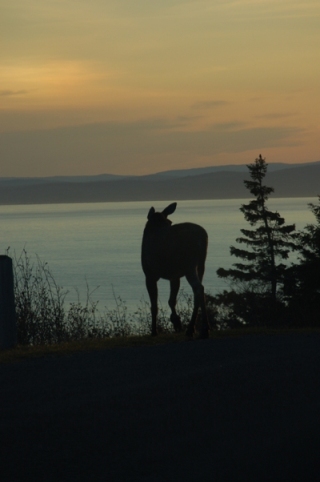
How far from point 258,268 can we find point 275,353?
52442 millimetres

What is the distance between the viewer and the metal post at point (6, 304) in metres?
11.9

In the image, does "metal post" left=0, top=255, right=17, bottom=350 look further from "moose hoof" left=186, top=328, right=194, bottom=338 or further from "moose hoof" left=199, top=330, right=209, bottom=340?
"moose hoof" left=199, top=330, right=209, bottom=340

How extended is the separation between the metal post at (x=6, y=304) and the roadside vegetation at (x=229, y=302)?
784mm

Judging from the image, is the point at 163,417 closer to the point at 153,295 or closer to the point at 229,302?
the point at 153,295

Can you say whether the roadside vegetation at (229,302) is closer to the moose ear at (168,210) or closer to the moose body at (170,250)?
the moose body at (170,250)

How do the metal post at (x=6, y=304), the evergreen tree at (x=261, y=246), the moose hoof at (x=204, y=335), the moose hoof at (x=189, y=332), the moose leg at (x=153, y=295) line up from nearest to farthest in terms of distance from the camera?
the metal post at (x=6, y=304) → the moose hoof at (x=204, y=335) → the moose hoof at (x=189, y=332) → the moose leg at (x=153, y=295) → the evergreen tree at (x=261, y=246)

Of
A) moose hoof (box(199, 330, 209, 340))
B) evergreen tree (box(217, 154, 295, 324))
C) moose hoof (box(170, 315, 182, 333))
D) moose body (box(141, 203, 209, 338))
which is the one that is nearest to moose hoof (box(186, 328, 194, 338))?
moose hoof (box(199, 330, 209, 340))

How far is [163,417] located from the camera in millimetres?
6918

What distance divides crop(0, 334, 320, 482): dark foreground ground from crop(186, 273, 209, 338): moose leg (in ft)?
8.24

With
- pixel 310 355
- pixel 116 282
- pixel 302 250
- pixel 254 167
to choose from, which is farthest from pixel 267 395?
pixel 254 167

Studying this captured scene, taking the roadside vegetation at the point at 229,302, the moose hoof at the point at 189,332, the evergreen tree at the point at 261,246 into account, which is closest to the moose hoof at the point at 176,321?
the roadside vegetation at the point at 229,302

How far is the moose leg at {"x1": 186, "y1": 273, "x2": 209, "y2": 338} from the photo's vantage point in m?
12.7

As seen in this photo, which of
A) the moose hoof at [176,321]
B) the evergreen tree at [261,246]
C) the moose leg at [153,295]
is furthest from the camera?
the evergreen tree at [261,246]

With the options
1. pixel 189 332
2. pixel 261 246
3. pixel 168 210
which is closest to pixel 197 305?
pixel 189 332
